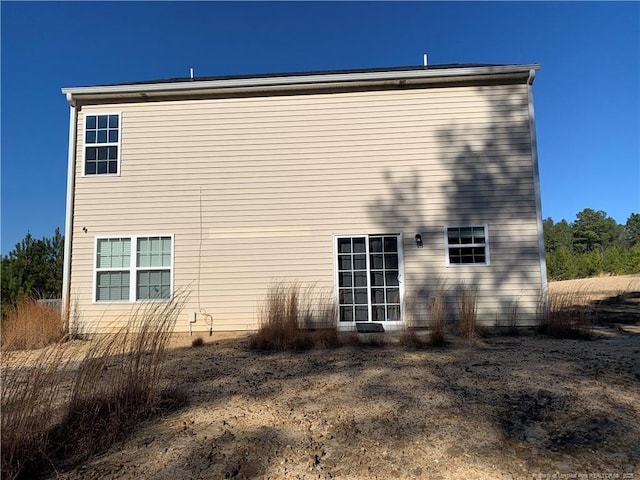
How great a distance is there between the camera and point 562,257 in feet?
90.9

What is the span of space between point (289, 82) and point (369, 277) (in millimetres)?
4436

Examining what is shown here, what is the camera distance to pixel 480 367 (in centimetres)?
476

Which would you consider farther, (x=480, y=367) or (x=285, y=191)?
(x=285, y=191)

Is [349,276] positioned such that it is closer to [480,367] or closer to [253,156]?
[253,156]

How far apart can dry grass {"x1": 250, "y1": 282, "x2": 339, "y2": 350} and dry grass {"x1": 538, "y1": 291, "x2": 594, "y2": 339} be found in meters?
3.92

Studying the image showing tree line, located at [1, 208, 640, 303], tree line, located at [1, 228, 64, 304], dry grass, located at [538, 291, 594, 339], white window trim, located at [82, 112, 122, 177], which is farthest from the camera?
tree line, located at [1, 208, 640, 303]

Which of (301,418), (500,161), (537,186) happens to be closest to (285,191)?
(500,161)

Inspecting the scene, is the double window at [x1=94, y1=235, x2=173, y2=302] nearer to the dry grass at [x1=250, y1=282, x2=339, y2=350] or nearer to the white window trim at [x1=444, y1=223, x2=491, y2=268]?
the dry grass at [x1=250, y1=282, x2=339, y2=350]

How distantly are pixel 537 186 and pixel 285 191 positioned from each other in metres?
5.15

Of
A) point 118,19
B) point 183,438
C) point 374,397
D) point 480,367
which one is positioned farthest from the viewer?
point 118,19

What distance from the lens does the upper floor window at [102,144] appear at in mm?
8852

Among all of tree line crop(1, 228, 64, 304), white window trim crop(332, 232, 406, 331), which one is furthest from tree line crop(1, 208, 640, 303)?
white window trim crop(332, 232, 406, 331)

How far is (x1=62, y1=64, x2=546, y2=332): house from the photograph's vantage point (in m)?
8.38

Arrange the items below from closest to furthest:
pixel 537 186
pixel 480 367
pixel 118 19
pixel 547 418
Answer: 1. pixel 547 418
2. pixel 480 367
3. pixel 537 186
4. pixel 118 19
